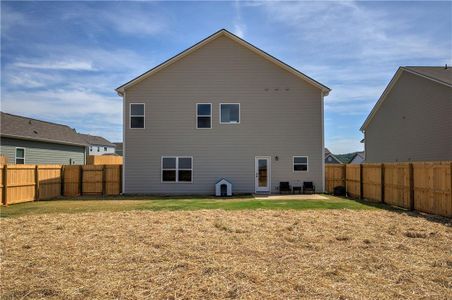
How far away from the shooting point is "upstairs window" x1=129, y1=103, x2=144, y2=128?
2088cm

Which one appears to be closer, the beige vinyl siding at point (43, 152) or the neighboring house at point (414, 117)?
the neighboring house at point (414, 117)

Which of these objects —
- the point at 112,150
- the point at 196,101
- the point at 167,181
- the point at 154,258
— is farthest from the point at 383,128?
the point at 112,150

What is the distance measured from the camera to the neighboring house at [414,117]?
755 inches

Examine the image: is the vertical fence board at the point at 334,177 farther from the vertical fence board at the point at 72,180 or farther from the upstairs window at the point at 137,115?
the vertical fence board at the point at 72,180

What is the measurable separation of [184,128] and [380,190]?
1081 cm

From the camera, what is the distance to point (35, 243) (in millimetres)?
8375

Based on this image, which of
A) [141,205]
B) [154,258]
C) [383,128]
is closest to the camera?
[154,258]

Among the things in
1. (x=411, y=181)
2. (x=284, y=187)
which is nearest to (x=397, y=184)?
(x=411, y=181)

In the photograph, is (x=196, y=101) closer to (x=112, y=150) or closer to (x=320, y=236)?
(x=320, y=236)

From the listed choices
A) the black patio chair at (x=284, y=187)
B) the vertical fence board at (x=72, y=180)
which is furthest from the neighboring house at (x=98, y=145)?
the black patio chair at (x=284, y=187)

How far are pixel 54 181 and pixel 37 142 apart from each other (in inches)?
324

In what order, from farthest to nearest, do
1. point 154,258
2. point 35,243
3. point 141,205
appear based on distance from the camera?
point 141,205, point 35,243, point 154,258

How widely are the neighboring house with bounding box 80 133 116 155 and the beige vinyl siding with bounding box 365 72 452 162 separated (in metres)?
36.8

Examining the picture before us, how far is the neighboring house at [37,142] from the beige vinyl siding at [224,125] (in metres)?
8.86
